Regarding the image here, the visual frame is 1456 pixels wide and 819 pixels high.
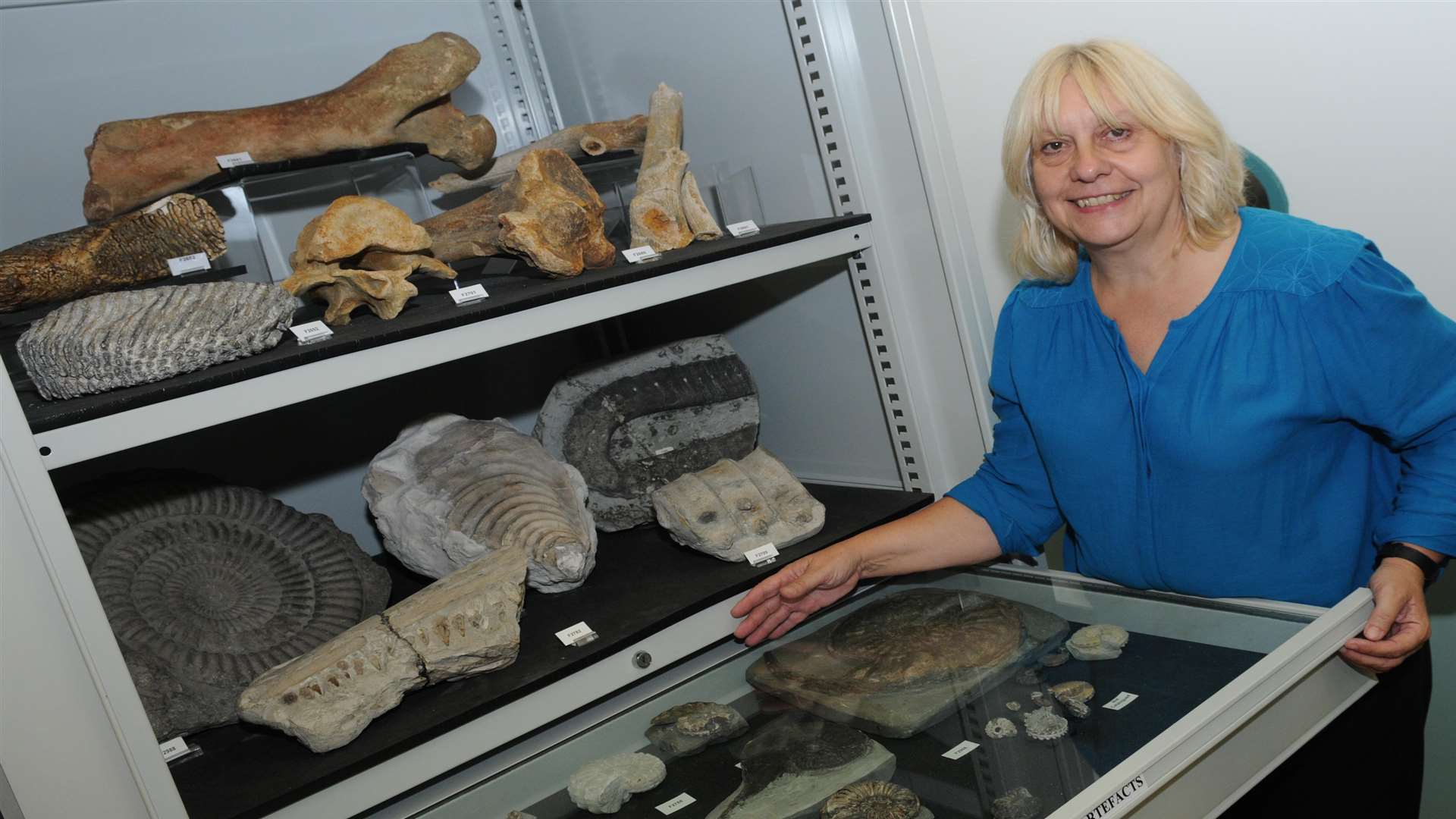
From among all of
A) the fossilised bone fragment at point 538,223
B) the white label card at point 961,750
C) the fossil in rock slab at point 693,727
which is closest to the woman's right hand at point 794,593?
the fossil in rock slab at point 693,727

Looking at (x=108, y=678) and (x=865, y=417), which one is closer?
(x=108, y=678)

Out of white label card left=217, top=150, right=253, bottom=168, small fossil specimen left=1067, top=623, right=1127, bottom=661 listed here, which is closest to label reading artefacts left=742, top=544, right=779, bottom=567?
small fossil specimen left=1067, top=623, right=1127, bottom=661

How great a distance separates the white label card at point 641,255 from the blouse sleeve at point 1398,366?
2.86 ft

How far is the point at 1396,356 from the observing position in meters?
1.32

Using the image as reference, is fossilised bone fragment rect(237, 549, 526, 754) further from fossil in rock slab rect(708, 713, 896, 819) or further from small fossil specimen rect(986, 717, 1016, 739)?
small fossil specimen rect(986, 717, 1016, 739)

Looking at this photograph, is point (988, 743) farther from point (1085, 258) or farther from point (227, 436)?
point (227, 436)

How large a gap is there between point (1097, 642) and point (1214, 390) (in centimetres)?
36

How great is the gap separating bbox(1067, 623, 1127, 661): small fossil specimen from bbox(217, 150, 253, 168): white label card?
1.37 meters

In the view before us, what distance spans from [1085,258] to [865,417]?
51 centimetres

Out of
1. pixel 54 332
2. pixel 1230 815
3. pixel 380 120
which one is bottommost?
Result: pixel 1230 815

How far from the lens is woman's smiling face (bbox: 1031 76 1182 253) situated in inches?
54.6

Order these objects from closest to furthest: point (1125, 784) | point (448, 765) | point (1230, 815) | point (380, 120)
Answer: point (1125, 784) → point (448, 765) → point (1230, 815) → point (380, 120)

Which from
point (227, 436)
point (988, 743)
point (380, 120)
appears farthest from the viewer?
point (227, 436)

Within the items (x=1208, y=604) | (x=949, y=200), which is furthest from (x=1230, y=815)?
(x=949, y=200)
